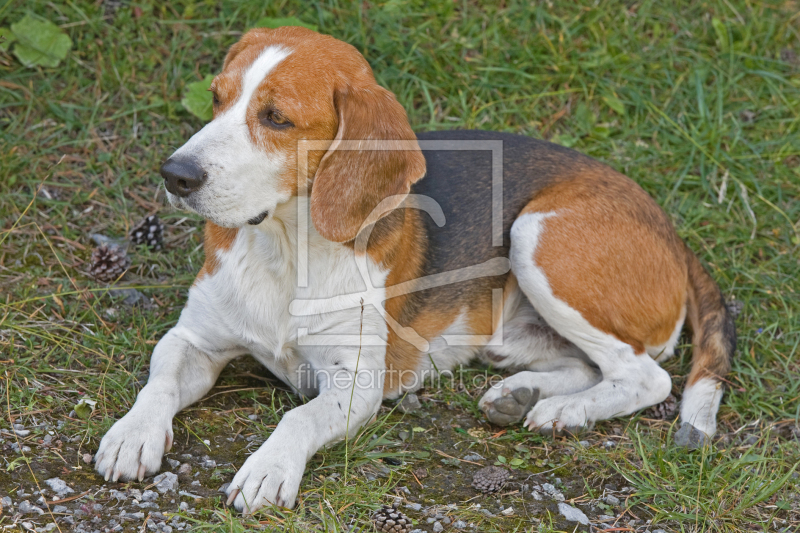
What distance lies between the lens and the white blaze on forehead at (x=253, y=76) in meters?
3.19

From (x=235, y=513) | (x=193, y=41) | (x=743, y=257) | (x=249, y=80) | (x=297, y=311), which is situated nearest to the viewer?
(x=235, y=513)

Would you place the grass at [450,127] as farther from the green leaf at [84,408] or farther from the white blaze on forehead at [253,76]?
the white blaze on forehead at [253,76]

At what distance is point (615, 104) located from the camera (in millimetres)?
5570

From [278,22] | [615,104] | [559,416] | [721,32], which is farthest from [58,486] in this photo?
[721,32]

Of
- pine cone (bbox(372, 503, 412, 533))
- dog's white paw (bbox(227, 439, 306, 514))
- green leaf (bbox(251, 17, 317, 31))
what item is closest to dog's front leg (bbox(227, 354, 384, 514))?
dog's white paw (bbox(227, 439, 306, 514))

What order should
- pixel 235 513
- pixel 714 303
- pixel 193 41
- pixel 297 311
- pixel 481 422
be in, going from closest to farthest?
pixel 235 513 → pixel 297 311 → pixel 481 422 → pixel 714 303 → pixel 193 41

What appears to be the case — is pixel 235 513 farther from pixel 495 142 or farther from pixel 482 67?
pixel 482 67

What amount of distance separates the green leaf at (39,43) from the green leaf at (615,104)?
11.5 ft

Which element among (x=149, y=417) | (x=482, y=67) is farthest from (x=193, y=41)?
(x=149, y=417)

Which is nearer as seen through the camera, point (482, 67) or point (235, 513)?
point (235, 513)

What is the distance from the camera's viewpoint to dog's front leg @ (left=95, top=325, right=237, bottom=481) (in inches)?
121

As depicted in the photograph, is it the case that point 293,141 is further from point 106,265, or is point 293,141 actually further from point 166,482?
point 106,265

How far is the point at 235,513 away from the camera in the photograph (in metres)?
2.98

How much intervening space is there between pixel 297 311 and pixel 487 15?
3.13 m
